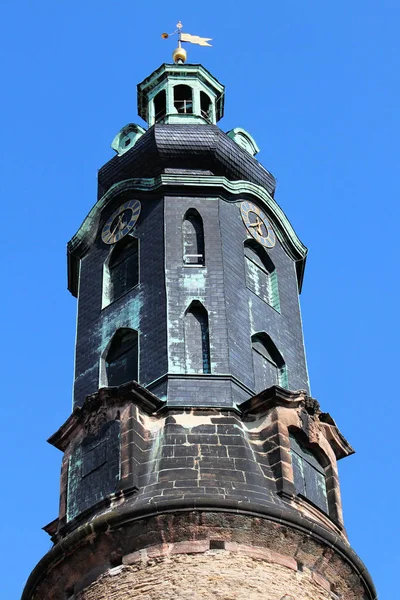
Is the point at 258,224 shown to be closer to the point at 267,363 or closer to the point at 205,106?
the point at 267,363

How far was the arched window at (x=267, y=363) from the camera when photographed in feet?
92.4

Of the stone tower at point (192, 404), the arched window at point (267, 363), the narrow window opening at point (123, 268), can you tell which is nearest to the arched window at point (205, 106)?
the stone tower at point (192, 404)

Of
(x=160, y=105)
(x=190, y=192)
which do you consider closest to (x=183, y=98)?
(x=160, y=105)

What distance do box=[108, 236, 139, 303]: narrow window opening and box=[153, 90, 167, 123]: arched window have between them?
6.16m

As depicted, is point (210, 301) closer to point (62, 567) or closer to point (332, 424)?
point (332, 424)

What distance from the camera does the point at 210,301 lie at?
28.3 metres

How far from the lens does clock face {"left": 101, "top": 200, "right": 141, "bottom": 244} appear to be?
30.7 m

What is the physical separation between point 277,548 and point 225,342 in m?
5.06

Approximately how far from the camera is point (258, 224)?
31141 mm

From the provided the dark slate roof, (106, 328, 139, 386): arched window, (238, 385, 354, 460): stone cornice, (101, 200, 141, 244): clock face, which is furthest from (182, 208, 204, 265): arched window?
(238, 385, 354, 460): stone cornice

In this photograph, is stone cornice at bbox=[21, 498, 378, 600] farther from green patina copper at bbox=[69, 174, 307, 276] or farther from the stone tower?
green patina copper at bbox=[69, 174, 307, 276]

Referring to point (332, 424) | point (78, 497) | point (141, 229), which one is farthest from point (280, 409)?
point (141, 229)

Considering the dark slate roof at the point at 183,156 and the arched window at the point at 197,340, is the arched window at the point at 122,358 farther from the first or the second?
the dark slate roof at the point at 183,156

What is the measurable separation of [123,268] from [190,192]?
6.83ft
